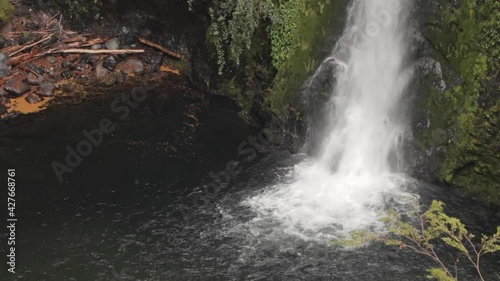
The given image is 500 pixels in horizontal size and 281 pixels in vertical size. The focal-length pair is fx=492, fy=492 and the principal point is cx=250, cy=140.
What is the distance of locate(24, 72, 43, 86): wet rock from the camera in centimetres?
1762

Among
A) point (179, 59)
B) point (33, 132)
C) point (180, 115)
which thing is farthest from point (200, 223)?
point (179, 59)

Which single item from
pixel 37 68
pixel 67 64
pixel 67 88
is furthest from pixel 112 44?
pixel 37 68

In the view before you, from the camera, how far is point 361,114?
14.9 m

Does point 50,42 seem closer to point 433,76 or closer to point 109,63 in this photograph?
point 109,63

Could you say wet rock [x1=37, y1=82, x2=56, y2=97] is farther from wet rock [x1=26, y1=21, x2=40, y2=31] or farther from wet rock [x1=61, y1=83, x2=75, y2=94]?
wet rock [x1=26, y1=21, x2=40, y2=31]

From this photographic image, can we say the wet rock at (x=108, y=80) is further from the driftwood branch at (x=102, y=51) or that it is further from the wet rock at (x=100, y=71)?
the driftwood branch at (x=102, y=51)

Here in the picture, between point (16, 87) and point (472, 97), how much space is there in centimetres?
1465

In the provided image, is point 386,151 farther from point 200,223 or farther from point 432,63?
point 200,223

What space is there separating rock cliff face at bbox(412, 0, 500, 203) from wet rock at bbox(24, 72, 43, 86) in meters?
12.9

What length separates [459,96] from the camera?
13297 millimetres

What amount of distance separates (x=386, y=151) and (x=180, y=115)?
22.8ft

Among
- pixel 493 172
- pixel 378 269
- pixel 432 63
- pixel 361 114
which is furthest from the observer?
pixel 361 114

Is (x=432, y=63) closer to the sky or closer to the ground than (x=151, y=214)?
closer to the sky

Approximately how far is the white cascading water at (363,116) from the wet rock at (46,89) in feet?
30.2
